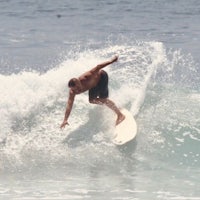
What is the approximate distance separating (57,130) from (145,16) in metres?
22.4

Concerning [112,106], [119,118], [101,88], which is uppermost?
[101,88]

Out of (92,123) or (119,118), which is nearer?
(119,118)

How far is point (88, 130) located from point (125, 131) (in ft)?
2.67

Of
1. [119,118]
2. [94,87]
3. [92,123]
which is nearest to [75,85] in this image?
[94,87]

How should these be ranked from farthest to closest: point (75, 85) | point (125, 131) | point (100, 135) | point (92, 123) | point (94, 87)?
point (92, 123), point (100, 135), point (94, 87), point (125, 131), point (75, 85)

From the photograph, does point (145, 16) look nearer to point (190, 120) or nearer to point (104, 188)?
point (190, 120)

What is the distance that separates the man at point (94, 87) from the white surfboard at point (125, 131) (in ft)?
0.36

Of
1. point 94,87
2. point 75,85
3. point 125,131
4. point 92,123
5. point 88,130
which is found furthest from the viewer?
point 92,123

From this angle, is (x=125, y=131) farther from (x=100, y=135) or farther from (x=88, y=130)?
(x=88, y=130)

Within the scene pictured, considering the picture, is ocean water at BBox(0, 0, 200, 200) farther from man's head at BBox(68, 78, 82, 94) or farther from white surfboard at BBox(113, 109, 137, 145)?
man's head at BBox(68, 78, 82, 94)

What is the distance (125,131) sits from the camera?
11445mm

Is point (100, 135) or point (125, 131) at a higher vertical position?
point (125, 131)

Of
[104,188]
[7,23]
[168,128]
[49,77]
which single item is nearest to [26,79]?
[49,77]

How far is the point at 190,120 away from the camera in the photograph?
41.9 feet
